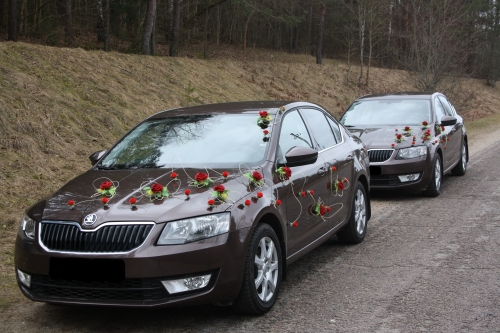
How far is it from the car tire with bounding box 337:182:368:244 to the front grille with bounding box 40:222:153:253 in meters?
3.18

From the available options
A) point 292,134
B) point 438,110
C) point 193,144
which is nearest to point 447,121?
point 438,110

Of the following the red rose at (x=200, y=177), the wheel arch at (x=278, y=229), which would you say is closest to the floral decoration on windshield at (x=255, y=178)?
the wheel arch at (x=278, y=229)

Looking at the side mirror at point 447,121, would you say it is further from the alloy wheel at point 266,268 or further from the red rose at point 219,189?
the red rose at point 219,189

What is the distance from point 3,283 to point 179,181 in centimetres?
203

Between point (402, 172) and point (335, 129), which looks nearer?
point (335, 129)

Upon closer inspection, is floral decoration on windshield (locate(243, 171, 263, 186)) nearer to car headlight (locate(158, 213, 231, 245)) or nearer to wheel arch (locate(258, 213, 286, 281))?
wheel arch (locate(258, 213, 286, 281))

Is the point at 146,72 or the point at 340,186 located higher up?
the point at 146,72

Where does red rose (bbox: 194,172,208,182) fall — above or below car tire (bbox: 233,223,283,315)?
above

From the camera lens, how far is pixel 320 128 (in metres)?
6.48

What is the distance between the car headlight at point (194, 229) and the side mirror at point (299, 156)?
40.6 inches

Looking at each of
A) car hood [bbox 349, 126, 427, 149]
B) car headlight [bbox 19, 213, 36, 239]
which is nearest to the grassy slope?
car headlight [bbox 19, 213, 36, 239]

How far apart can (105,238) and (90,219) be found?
0.66ft

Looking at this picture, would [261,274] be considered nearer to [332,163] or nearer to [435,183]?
[332,163]

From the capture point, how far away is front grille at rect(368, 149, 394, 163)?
9555 mm
